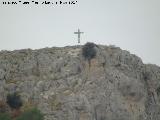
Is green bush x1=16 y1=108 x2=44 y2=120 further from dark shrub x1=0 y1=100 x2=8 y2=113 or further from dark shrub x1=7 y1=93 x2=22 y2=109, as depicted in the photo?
dark shrub x1=0 y1=100 x2=8 y2=113

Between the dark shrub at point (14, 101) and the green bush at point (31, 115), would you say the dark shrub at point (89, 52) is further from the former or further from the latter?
the green bush at point (31, 115)

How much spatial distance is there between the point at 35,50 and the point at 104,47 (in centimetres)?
1393

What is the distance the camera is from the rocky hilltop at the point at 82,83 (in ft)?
243

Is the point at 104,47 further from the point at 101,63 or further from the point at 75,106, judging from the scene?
the point at 75,106

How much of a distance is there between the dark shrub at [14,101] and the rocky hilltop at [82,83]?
53.0 inches

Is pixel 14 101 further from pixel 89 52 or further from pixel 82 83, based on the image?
pixel 89 52

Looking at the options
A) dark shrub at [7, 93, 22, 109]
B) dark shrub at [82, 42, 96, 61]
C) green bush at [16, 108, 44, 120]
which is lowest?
green bush at [16, 108, 44, 120]

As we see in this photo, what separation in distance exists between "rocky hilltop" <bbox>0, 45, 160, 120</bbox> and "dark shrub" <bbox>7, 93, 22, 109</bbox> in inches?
53.0

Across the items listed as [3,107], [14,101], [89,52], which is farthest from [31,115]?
[89,52]

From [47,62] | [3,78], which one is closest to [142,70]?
[47,62]

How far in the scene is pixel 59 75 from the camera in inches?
3113

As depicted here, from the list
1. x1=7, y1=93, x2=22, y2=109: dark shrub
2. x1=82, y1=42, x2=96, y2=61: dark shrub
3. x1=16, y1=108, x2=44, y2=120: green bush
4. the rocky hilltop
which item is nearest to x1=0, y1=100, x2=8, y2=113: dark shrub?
x1=7, y1=93, x2=22, y2=109: dark shrub

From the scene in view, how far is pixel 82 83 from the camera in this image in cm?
7744

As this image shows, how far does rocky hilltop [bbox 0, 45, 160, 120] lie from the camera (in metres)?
74.1
